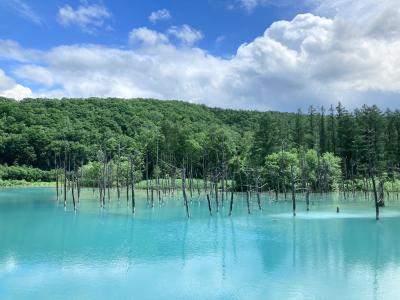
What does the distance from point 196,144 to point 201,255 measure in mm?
61909

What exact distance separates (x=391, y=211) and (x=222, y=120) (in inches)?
3478

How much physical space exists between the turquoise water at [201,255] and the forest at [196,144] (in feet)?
28.9

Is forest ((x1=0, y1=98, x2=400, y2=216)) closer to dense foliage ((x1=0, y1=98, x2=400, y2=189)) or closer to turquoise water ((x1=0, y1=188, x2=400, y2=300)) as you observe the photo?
dense foliage ((x1=0, y1=98, x2=400, y2=189))

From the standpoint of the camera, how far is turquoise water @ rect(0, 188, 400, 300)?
19.5m

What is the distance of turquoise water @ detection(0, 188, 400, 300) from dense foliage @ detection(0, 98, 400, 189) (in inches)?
533

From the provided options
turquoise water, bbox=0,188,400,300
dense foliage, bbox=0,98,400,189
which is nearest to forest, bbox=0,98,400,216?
dense foliage, bbox=0,98,400,189

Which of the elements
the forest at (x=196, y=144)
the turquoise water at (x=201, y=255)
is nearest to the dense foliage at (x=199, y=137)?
the forest at (x=196, y=144)

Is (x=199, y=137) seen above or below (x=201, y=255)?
above

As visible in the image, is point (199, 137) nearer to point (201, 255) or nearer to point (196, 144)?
point (196, 144)

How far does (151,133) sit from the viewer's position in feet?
326

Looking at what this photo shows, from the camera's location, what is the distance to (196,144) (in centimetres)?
8775

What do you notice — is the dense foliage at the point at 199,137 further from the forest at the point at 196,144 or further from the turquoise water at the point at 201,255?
the turquoise water at the point at 201,255

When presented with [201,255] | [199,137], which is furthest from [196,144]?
[201,255]

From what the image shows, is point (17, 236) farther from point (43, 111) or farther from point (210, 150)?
point (43, 111)
